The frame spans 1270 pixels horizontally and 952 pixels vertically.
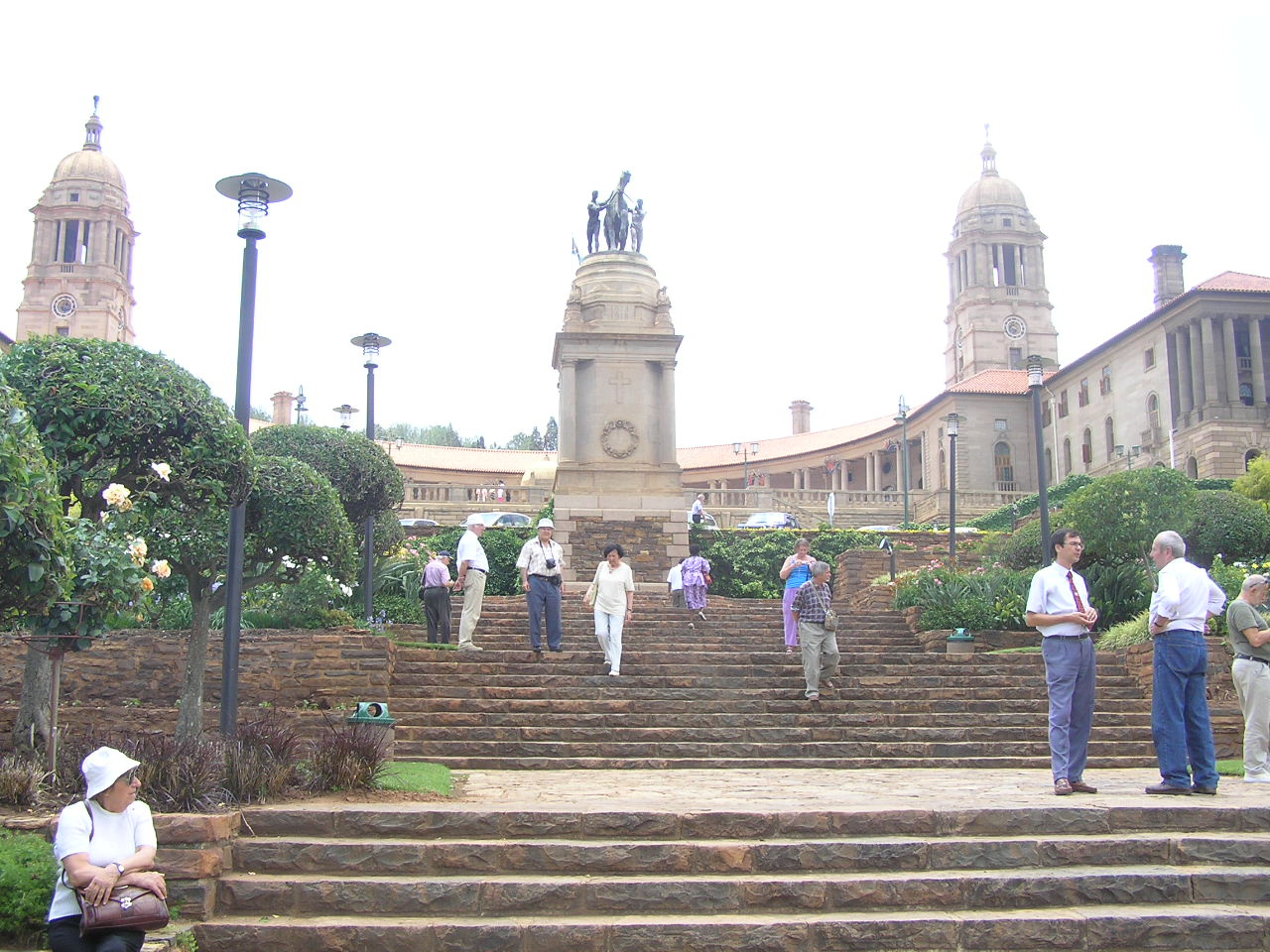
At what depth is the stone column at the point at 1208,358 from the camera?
56500mm

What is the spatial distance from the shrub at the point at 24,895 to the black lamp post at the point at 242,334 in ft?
13.6

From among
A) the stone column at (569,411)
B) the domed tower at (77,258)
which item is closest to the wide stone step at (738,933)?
the stone column at (569,411)

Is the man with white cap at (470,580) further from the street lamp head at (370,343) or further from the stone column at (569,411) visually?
the stone column at (569,411)

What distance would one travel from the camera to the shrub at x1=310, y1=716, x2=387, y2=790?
8812 mm

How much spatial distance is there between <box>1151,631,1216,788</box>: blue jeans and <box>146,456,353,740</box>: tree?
931 cm

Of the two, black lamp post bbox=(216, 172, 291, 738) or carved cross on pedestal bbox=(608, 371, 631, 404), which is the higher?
carved cross on pedestal bbox=(608, 371, 631, 404)

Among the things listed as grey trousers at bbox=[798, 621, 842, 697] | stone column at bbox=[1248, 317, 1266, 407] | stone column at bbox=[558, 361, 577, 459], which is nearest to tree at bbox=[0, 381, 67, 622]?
grey trousers at bbox=[798, 621, 842, 697]

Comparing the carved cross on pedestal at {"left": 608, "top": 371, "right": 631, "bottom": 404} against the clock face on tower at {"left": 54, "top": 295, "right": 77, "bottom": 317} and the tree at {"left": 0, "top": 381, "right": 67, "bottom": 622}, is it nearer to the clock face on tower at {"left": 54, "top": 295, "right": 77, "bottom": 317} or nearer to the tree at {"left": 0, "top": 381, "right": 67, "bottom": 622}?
the tree at {"left": 0, "top": 381, "right": 67, "bottom": 622}

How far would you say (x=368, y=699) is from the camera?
47.0 ft

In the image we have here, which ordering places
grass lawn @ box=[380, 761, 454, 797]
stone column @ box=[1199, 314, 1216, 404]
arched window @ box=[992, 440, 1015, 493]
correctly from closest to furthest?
grass lawn @ box=[380, 761, 454, 797] → stone column @ box=[1199, 314, 1216, 404] → arched window @ box=[992, 440, 1015, 493]

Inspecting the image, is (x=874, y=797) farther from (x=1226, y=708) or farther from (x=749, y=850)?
(x=1226, y=708)

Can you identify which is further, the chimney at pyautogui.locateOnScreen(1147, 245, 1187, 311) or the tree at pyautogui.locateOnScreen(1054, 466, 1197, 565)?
the chimney at pyautogui.locateOnScreen(1147, 245, 1187, 311)

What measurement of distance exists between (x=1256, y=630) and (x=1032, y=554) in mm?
14651

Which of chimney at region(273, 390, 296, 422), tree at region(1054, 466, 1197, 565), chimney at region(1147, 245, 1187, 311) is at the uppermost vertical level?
chimney at region(1147, 245, 1187, 311)
